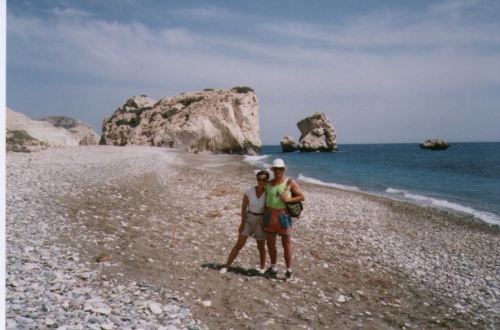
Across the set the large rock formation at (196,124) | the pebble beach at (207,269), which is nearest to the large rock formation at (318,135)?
the large rock formation at (196,124)

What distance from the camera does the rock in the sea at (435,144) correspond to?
15162 centimetres

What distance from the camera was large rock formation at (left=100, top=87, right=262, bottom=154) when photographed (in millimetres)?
68875

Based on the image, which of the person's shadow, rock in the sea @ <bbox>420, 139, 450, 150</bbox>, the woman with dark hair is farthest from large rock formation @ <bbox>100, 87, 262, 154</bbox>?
rock in the sea @ <bbox>420, 139, 450, 150</bbox>

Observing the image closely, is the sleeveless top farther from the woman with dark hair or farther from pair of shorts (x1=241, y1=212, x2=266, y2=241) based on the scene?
pair of shorts (x1=241, y1=212, x2=266, y2=241)

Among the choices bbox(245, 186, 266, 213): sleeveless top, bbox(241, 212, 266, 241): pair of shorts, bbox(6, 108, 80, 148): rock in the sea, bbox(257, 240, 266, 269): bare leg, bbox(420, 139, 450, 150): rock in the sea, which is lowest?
bbox(257, 240, 266, 269): bare leg

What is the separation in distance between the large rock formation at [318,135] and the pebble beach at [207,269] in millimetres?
106157

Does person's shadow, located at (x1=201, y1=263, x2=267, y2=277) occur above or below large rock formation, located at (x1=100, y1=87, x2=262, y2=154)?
A: below

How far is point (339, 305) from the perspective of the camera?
7.73 m

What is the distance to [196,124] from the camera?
2655 inches

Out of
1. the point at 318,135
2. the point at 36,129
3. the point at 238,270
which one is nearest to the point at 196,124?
the point at 36,129

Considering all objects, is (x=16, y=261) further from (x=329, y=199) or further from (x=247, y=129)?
(x=247, y=129)

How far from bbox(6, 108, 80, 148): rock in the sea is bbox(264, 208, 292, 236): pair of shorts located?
137 ft

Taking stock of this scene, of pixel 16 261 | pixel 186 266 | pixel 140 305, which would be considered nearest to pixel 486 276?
pixel 186 266

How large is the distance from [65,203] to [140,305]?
8.15m
